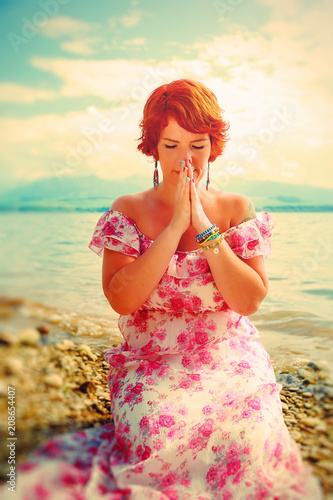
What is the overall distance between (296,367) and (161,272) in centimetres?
203

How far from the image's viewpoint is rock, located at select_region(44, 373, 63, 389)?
9.64 ft

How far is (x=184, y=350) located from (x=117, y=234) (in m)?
0.68

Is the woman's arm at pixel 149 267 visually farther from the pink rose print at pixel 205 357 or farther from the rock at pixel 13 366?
the rock at pixel 13 366

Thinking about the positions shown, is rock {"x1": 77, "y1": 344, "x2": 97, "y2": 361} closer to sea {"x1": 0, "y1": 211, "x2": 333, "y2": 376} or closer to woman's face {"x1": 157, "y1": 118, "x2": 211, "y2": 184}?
sea {"x1": 0, "y1": 211, "x2": 333, "y2": 376}

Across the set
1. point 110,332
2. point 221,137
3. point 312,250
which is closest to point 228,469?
point 221,137

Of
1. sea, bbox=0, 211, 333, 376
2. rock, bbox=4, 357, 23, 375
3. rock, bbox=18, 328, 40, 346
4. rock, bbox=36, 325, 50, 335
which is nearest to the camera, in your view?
rock, bbox=4, 357, 23, 375

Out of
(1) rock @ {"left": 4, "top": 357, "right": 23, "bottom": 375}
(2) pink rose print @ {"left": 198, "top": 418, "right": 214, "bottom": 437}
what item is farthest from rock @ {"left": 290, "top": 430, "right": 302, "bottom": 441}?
(1) rock @ {"left": 4, "top": 357, "right": 23, "bottom": 375}

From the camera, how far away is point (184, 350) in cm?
224

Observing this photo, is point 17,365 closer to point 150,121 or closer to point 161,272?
point 161,272

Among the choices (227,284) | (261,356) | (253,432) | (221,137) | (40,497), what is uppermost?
(221,137)

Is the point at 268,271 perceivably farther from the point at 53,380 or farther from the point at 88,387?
the point at 53,380

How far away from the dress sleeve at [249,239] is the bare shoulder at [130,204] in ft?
1.62

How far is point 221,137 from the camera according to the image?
2.40 meters

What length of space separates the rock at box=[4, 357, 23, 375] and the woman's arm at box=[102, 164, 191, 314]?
→ 1011 mm
